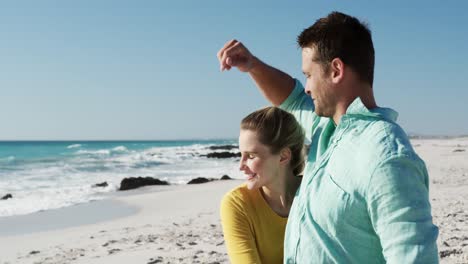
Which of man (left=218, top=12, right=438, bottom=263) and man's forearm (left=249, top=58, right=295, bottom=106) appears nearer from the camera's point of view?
man (left=218, top=12, right=438, bottom=263)

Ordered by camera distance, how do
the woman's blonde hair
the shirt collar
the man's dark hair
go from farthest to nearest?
the woman's blonde hair < the man's dark hair < the shirt collar

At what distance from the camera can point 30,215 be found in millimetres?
10906

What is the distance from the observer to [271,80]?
2924 millimetres

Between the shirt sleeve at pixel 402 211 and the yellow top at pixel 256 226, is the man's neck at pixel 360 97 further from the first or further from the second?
the yellow top at pixel 256 226

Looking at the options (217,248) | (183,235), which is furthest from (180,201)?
(217,248)

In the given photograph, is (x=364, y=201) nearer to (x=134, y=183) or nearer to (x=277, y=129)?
(x=277, y=129)

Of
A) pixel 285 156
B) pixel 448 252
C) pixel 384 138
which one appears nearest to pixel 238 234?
pixel 285 156

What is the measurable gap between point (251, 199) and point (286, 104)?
57 centimetres

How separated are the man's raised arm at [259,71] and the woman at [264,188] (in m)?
0.18

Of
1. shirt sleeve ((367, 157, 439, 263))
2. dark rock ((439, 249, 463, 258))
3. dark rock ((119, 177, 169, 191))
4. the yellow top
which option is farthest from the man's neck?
dark rock ((119, 177, 169, 191))

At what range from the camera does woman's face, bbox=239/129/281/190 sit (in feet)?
8.93

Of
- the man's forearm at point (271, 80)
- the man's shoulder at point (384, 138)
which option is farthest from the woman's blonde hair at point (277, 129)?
the man's shoulder at point (384, 138)

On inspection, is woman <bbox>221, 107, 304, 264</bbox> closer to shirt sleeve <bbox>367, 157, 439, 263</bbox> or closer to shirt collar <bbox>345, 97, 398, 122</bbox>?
shirt collar <bbox>345, 97, 398, 122</bbox>

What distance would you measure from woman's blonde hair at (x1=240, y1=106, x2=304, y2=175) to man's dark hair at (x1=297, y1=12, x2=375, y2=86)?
0.62 metres
